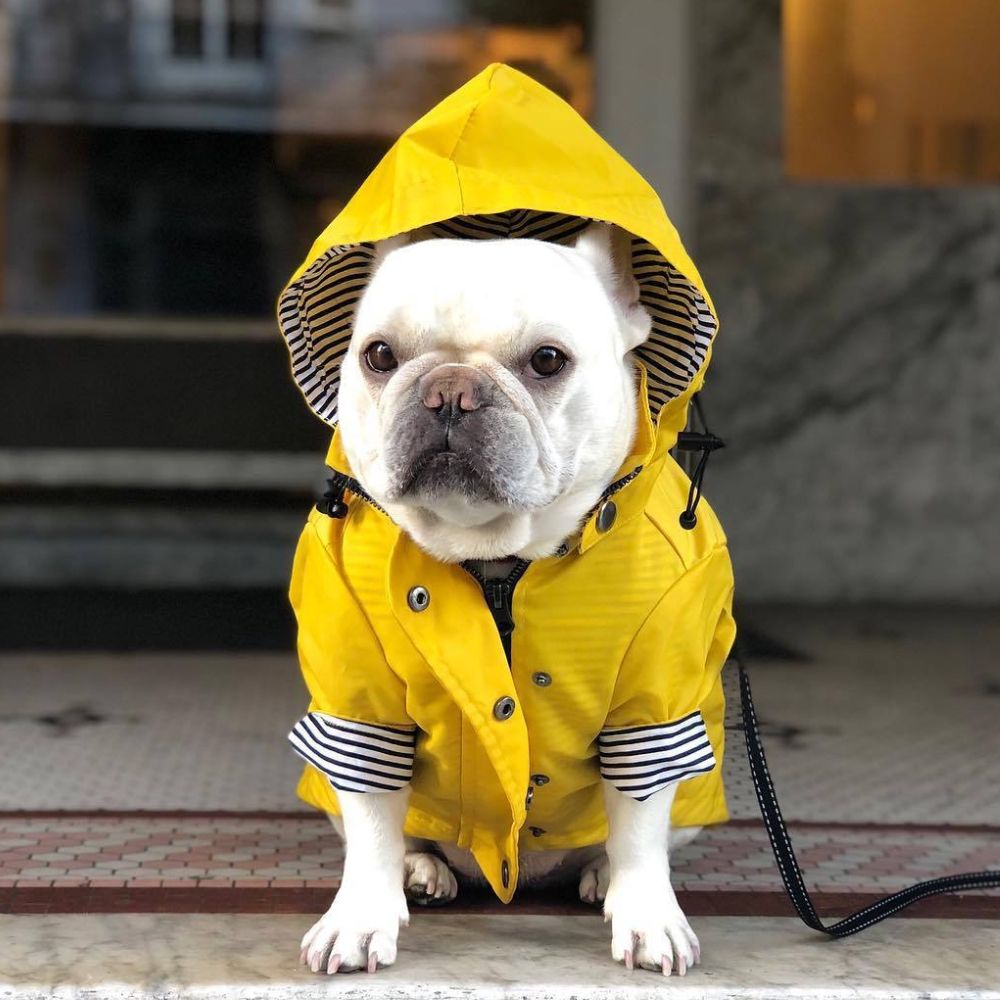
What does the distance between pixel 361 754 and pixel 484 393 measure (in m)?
0.46

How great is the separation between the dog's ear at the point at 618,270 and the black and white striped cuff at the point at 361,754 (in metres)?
0.53

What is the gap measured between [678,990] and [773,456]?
3.39m

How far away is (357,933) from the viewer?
1.79 meters

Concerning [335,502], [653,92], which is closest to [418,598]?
[335,502]

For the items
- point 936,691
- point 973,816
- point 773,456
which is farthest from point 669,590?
point 773,456

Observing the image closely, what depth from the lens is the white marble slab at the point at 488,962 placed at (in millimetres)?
1742

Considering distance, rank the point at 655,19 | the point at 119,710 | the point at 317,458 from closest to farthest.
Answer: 1. the point at 119,710
2. the point at 655,19
3. the point at 317,458

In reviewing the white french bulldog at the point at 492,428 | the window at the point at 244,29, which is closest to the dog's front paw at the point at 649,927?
the white french bulldog at the point at 492,428

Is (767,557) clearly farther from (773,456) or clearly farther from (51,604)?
(51,604)

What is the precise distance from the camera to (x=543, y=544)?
1.79 m

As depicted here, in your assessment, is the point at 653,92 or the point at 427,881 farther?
the point at 653,92

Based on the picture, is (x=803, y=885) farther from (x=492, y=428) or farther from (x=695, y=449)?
(x=492, y=428)

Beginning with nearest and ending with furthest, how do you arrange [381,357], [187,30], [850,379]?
[381,357] → [850,379] → [187,30]

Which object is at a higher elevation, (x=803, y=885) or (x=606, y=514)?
(x=606, y=514)
